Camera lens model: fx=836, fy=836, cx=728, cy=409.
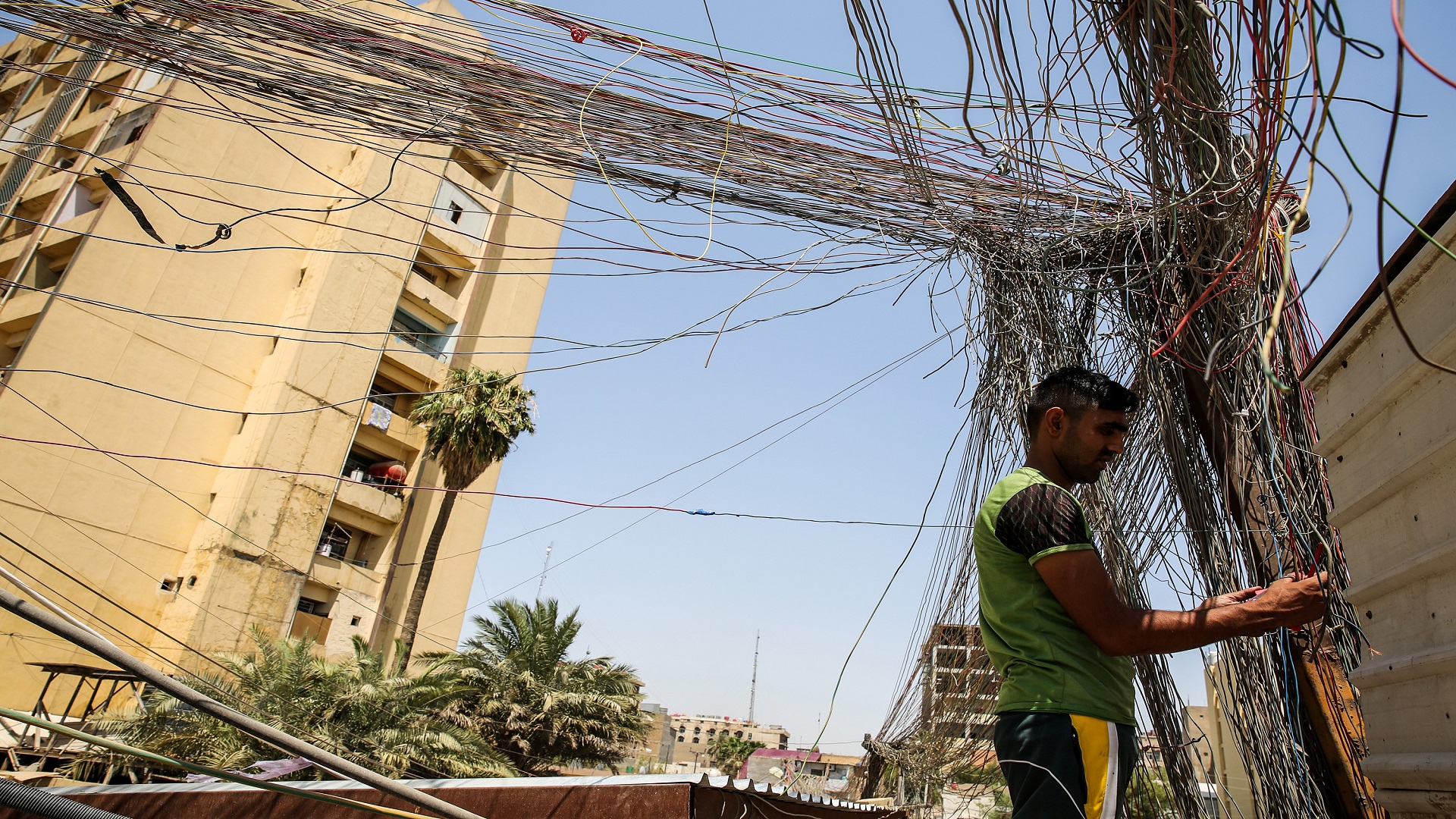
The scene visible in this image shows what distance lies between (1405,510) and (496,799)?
241 centimetres

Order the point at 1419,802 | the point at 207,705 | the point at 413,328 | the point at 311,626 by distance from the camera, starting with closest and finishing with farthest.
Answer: the point at 207,705 < the point at 1419,802 < the point at 311,626 < the point at 413,328

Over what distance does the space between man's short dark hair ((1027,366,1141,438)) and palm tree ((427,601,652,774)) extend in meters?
15.7

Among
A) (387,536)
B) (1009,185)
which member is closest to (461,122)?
(1009,185)

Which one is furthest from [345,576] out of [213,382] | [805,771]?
[805,771]

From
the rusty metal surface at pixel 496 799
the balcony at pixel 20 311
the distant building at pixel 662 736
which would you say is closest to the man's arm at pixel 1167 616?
the rusty metal surface at pixel 496 799

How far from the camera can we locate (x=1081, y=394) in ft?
5.84

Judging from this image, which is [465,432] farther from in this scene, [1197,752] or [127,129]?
[1197,752]

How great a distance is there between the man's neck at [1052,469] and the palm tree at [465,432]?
18.3 meters

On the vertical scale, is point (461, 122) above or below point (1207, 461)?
above

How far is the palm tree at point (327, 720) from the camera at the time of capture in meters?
11.5

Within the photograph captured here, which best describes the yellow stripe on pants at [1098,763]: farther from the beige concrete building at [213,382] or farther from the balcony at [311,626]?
the balcony at [311,626]

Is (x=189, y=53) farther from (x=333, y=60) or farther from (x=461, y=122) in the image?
(x=461, y=122)

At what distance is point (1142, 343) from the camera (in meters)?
2.81

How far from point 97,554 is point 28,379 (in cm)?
388
